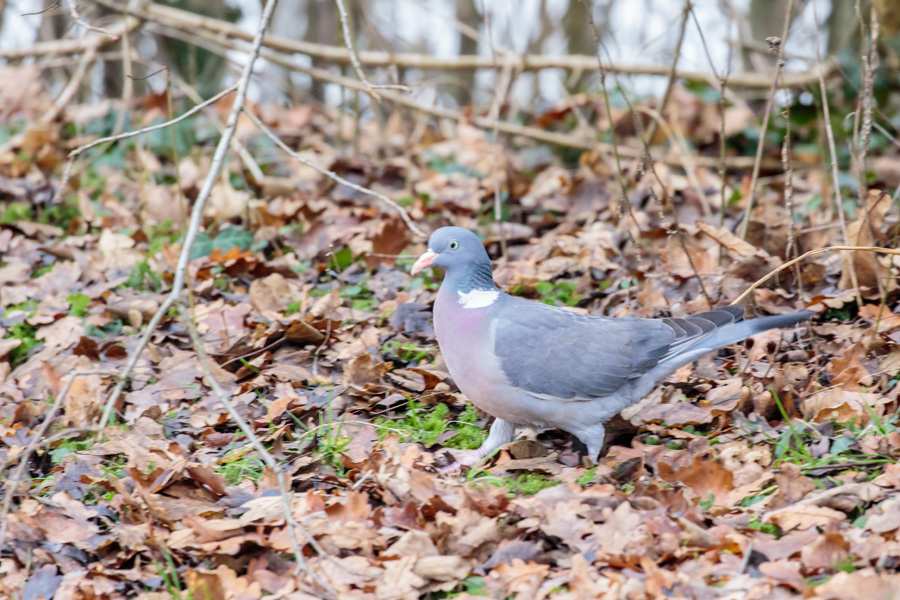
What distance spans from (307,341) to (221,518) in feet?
4.69

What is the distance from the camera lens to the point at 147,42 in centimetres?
1004

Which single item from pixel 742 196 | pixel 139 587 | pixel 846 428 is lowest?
pixel 139 587

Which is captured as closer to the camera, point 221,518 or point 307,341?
point 221,518

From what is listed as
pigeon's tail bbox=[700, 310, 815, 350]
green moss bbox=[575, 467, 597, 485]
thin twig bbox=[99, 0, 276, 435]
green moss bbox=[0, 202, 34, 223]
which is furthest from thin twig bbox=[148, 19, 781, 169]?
green moss bbox=[575, 467, 597, 485]

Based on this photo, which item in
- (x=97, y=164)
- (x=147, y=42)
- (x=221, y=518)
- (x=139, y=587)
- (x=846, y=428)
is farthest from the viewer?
(x=147, y=42)

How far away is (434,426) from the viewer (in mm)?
3650

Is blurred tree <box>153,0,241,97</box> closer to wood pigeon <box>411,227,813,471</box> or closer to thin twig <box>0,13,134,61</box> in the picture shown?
thin twig <box>0,13,134,61</box>

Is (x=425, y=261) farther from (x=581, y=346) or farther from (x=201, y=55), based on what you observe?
(x=201, y=55)

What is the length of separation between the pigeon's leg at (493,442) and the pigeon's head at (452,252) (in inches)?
26.3

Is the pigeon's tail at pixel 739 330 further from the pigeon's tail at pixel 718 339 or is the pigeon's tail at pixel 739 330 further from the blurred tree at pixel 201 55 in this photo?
the blurred tree at pixel 201 55

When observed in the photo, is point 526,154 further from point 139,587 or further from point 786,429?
point 139,587

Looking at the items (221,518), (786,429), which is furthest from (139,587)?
(786,429)

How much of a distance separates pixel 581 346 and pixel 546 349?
155 millimetres

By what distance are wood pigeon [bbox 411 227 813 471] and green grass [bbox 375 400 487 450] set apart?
16 cm
